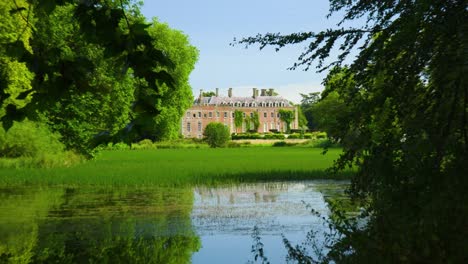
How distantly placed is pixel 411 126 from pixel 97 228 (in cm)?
767

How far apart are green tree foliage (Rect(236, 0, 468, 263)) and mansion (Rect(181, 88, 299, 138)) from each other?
10045 cm

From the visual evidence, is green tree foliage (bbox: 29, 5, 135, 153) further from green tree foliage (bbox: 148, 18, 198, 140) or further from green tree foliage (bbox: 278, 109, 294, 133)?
green tree foliage (bbox: 278, 109, 294, 133)

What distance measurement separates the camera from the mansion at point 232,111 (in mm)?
109188

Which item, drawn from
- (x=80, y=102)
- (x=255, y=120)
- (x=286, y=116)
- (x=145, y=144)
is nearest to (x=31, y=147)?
(x=80, y=102)

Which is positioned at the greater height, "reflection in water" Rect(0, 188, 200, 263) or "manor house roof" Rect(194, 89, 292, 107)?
"manor house roof" Rect(194, 89, 292, 107)

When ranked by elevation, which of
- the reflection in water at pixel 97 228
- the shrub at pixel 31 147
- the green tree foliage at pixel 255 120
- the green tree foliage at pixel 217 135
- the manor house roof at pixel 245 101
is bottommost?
the reflection in water at pixel 97 228

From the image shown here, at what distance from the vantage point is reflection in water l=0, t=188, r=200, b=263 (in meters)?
9.75

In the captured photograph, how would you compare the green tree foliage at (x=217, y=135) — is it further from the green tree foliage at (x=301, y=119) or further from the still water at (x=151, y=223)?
the still water at (x=151, y=223)

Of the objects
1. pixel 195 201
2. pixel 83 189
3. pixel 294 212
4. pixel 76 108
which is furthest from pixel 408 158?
pixel 76 108

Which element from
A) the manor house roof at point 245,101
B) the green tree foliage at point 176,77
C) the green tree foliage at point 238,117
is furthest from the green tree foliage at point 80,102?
the manor house roof at point 245,101

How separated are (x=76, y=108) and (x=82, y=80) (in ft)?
94.1

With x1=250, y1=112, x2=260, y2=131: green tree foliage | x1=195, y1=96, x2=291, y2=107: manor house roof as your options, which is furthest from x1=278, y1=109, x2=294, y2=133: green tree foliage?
x1=250, y1=112, x2=260, y2=131: green tree foliage

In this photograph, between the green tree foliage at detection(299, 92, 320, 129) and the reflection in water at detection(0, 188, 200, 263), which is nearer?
the reflection in water at detection(0, 188, 200, 263)

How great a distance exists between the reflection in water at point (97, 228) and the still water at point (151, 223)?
0.02m
